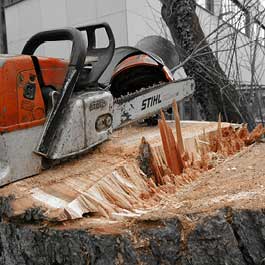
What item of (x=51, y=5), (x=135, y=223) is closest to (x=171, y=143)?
(x=135, y=223)

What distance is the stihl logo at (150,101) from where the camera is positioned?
2.39m

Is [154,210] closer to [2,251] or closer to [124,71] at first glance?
[2,251]

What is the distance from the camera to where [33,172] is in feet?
5.72

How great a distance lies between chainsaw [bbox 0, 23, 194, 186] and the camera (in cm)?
165

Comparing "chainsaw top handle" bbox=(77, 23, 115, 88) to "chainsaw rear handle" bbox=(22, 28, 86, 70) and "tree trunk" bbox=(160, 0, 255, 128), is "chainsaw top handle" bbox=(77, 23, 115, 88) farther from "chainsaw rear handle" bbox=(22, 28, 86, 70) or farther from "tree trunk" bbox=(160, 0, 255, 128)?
"tree trunk" bbox=(160, 0, 255, 128)

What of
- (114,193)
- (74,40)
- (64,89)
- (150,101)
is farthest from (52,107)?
(150,101)

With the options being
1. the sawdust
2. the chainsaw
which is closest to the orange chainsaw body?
Answer: the chainsaw

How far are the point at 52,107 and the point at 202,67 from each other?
248 centimetres

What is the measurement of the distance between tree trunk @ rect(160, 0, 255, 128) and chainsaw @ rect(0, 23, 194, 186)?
1.91 m

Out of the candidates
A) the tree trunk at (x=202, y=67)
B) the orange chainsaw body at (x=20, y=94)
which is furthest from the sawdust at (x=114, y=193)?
the tree trunk at (x=202, y=67)

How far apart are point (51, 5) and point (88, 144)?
252 inches

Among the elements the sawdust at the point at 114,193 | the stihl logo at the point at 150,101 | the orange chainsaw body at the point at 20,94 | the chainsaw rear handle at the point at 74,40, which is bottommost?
the sawdust at the point at 114,193

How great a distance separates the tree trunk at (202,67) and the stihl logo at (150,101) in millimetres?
1533

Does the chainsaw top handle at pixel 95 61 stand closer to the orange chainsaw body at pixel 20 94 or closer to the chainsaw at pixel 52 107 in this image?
the chainsaw at pixel 52 107
